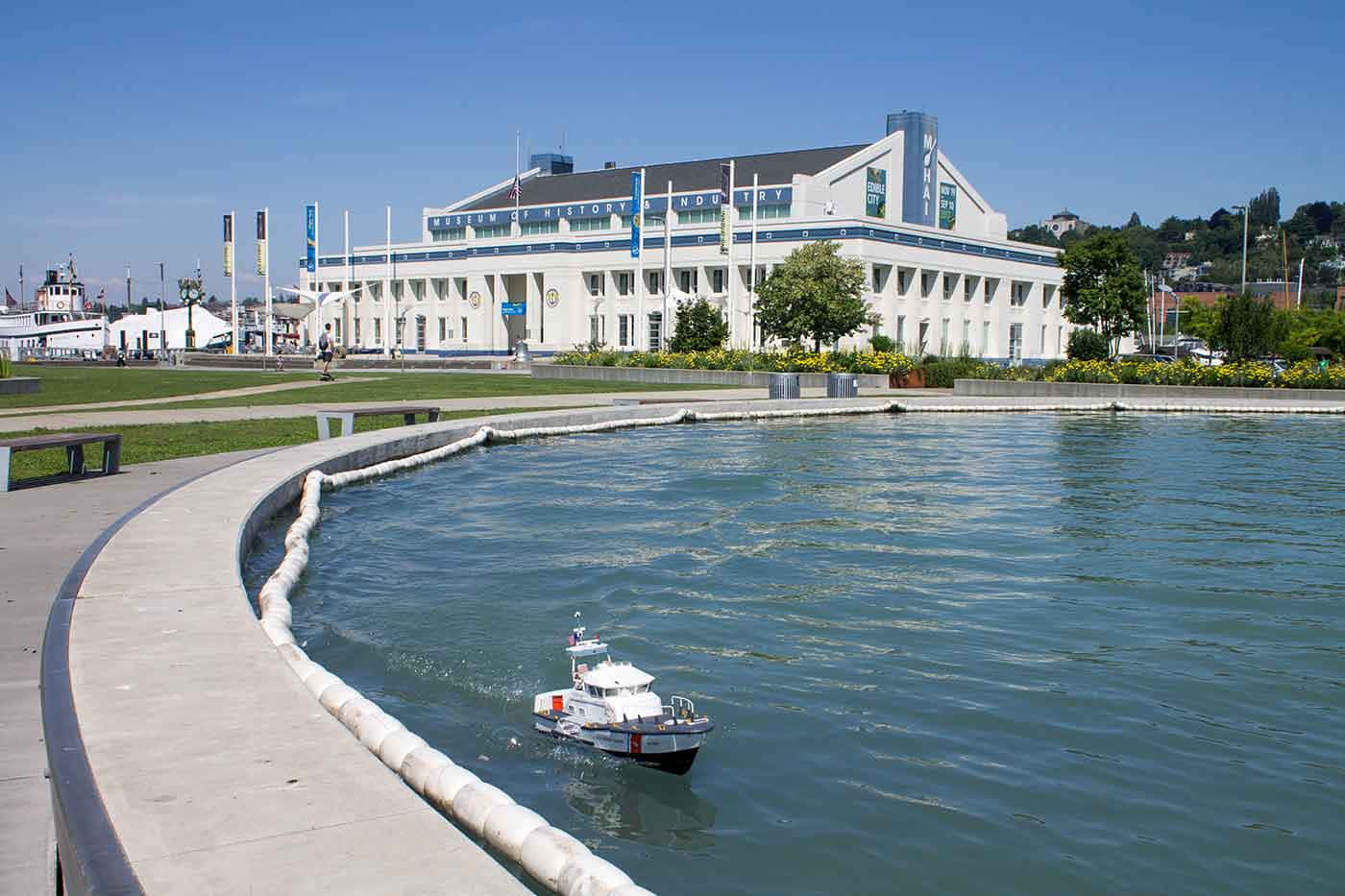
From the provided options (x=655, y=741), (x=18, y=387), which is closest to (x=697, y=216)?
(x=18, y=387)

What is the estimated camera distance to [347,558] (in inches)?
507

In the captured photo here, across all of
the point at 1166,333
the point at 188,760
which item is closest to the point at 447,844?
the point at 188,760

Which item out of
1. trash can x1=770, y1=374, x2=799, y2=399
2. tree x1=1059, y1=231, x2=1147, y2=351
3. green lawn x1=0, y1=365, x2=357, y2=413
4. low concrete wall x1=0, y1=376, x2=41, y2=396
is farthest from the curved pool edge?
tree x1=1059, y1=231, x2=1147, y2=351

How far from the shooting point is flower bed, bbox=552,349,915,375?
49.9 metres

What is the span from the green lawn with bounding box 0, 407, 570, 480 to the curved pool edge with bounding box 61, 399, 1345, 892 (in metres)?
9.39

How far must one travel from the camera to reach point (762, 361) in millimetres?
53281

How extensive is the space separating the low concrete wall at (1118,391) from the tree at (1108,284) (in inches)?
1211

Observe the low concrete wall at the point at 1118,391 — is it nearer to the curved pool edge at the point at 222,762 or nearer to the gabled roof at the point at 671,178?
the curved pool edge at the point at 222,762

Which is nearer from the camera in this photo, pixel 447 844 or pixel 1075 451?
pixel 447 844

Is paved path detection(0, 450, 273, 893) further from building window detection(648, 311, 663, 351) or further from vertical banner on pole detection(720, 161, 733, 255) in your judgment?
building window detection(648, 311, 663, 351)

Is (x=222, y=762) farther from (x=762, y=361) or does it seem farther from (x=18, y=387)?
(x=762, y=361)

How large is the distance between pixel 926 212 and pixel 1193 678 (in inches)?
3722

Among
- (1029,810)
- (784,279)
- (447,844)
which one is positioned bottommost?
(1029,810)

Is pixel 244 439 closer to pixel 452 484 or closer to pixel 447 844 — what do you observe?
pixel 452 484
